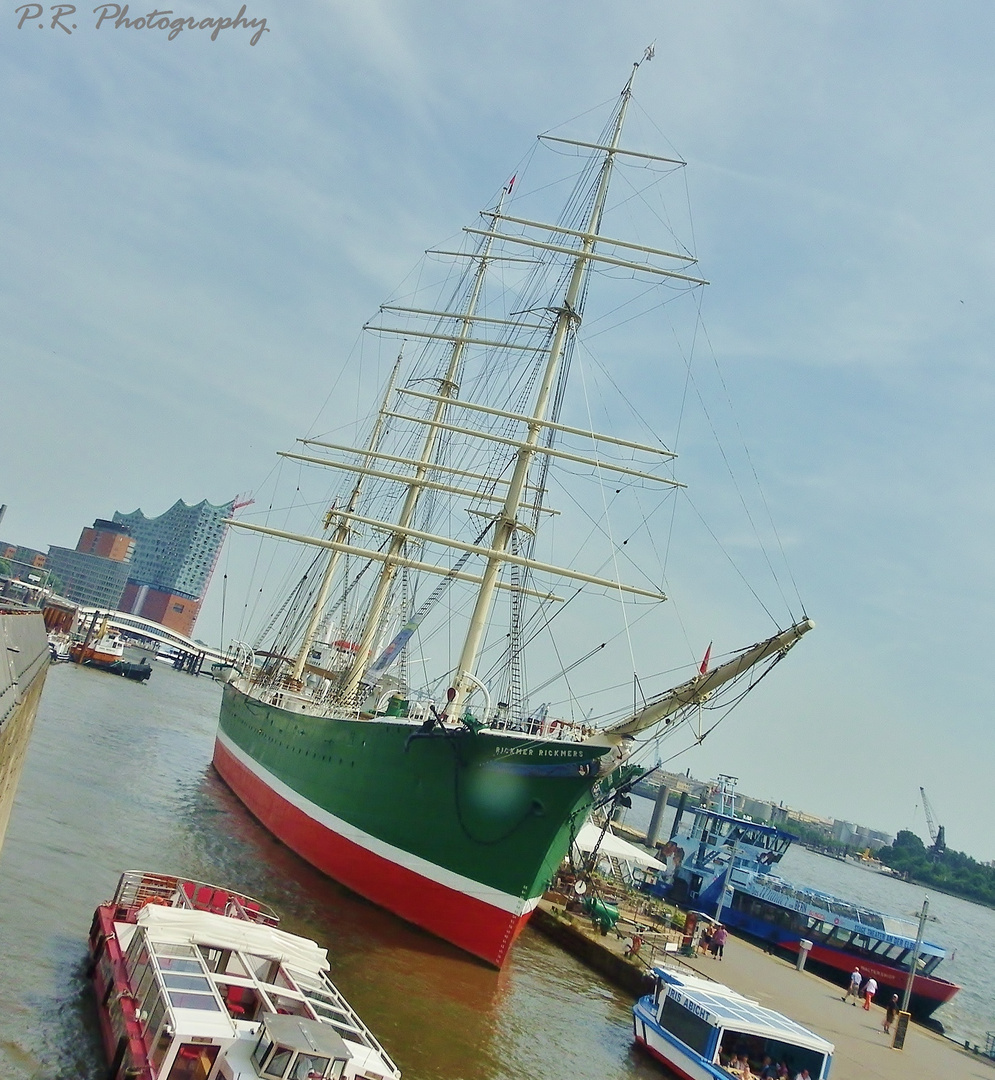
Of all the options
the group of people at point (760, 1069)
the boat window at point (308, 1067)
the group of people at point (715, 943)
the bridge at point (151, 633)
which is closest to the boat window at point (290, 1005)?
the boat window at point (308, 1067)

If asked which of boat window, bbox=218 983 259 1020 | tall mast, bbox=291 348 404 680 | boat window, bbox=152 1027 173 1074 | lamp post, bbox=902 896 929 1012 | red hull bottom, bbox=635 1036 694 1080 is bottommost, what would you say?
red hull bottom, bbox=635 1036 694 1080

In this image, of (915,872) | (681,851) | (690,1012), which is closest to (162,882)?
(690,1012)

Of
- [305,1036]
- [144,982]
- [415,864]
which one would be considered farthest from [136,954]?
[415,864]

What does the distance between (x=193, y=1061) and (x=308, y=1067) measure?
4.76 feet

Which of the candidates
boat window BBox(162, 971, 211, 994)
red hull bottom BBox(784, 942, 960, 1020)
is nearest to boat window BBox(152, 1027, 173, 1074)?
boat window BBox(162, 971, 211, 994)

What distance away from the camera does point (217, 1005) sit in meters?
11.0

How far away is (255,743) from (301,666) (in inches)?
406

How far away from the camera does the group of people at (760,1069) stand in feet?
53.9

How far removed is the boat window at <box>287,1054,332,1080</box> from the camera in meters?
10.2

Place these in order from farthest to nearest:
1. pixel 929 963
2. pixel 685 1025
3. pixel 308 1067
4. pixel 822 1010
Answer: pixel 929 963 < pixel 822 1010 < pixel 685 1025 < pixel 308 1067

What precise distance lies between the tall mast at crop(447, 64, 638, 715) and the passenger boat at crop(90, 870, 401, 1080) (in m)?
11.7

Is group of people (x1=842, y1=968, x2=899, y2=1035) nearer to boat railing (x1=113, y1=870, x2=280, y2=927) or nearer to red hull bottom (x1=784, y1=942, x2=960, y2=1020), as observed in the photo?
red hull bottom (x1=784, y1=942, x2=960, y2=1020)

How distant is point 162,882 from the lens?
730 inches

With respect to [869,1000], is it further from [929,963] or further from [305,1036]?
[305,1036]
